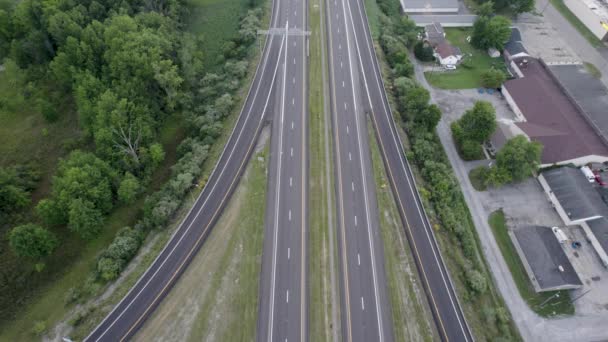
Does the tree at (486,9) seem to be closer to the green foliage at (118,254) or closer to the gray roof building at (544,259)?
the gray roof building at (544,259)

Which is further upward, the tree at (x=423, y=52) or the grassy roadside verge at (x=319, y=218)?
the tree at (x=423, y=52)

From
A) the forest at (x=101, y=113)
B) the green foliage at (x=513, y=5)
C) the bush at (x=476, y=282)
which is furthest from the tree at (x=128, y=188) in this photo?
the green foliage at (x=513, y=5)

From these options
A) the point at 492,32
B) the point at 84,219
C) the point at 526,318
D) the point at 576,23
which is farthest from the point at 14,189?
the point at 576,23

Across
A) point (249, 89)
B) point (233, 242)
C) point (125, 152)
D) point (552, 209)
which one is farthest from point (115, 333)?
point (552, 209)

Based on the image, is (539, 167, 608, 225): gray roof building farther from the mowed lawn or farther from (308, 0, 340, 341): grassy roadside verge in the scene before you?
(308, 0, 340, 341): grassy roadside verge

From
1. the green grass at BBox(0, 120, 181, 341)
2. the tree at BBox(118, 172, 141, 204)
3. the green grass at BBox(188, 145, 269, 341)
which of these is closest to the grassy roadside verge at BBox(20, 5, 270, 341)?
the green grass at BBox(0, 120, 181, 341)

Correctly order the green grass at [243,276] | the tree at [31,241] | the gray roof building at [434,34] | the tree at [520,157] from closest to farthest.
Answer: the green grass at [243,276]
the tree at [31,241]
the tree at [520,157]
the gray roof building at [434,34]

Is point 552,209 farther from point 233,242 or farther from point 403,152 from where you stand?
point 233,242

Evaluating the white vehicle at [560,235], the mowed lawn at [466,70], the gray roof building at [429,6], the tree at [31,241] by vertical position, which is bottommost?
the white vehicle at [560,235]
